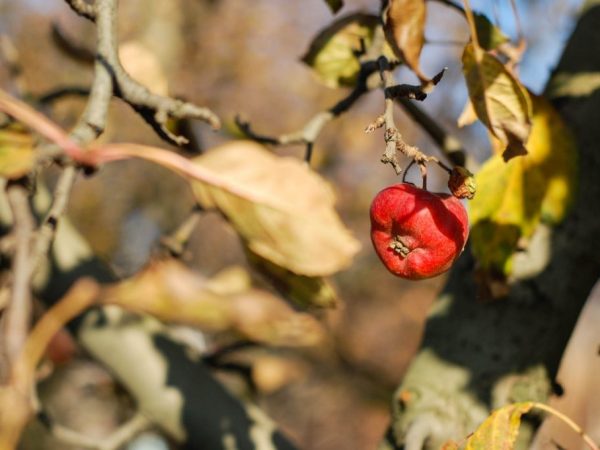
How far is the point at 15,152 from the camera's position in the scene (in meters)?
0.61

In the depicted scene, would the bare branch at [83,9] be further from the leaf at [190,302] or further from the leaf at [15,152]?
the leaf at [190,302]

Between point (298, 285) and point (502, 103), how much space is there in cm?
29

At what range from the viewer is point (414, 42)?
0.62 m

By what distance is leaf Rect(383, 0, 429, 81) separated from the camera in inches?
24.1

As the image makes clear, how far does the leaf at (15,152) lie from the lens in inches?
22.9

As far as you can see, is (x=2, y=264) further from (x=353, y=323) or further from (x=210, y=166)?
(x=353, y=323)

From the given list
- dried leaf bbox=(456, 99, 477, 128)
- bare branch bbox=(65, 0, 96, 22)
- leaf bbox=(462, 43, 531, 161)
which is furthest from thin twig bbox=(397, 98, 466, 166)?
bare branch bbox=(65, 0, 96, 22)

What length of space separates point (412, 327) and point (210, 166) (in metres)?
7.98

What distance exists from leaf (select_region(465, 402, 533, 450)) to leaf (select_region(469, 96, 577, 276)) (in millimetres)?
187

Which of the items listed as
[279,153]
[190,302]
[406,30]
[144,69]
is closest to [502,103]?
[406,30]

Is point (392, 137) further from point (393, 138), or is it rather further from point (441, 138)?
point (441, 138)

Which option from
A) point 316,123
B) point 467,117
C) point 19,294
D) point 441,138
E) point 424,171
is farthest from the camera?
point 441,138

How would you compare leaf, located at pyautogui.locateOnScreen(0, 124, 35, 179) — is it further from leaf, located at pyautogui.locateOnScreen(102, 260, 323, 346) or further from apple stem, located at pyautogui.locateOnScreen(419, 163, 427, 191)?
apple stem, located at pyautogui.locateOnScreen(419, 163, 427, 191)

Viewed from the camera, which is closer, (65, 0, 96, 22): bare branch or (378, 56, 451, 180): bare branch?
(378, 56, 451, 180): bare branch
